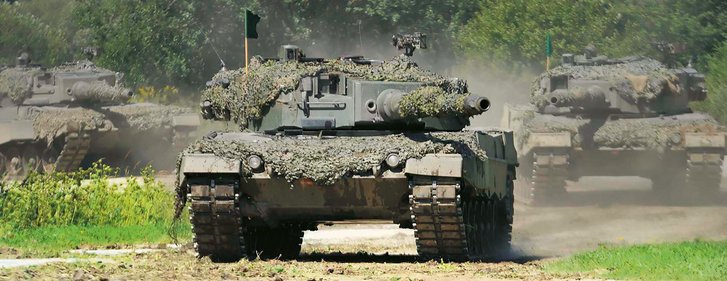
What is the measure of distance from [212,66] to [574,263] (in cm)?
3451

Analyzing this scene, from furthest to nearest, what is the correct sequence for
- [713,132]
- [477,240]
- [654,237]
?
1. [713,132]
2. [654,237]
3. [477,240]

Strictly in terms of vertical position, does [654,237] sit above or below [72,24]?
below

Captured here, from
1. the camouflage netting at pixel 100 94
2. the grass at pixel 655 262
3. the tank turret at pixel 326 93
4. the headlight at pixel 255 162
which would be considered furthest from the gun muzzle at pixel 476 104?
the camouflage netting at pixel 100 94

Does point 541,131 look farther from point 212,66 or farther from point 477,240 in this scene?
point 212,66

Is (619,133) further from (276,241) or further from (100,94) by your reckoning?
(100,94)

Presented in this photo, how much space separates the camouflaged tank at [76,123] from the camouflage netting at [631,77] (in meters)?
8.84

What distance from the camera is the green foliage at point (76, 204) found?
892 inches

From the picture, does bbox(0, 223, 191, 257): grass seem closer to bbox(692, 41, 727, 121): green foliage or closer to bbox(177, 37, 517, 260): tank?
bbox(177, 37, 517, 260): tank

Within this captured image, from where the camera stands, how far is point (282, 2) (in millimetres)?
50719

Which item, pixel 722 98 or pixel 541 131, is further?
pixel 722 98

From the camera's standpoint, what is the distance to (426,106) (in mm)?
→ 17438

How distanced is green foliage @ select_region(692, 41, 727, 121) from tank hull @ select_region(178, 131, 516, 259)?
20.9 meters

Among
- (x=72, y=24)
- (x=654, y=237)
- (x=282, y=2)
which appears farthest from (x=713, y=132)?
(x=72, y=24)

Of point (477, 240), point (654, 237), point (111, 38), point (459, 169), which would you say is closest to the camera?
point (459, 169)
